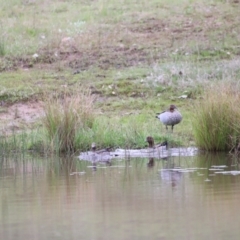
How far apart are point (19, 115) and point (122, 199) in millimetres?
8480

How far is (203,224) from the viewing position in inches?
357

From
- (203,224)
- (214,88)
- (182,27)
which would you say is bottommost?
(203,224)

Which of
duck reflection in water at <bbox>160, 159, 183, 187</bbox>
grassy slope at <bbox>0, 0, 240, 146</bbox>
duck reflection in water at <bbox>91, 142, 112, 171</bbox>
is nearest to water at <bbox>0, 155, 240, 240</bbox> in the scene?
duck reflection in water at <bbox>160, 159, 183, 187</bbox>

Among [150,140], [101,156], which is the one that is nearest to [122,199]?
[101,156]

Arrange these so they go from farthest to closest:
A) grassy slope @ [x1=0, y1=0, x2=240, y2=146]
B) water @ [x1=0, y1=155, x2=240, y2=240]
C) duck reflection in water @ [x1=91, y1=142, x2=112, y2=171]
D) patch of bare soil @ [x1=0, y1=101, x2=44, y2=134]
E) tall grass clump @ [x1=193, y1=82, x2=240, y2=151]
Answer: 1. grassy slope @ [x1=0, y1=0, x2=240, y2=146]
2. patch of bare soil @ [x1=0, y1=101, x2=44, y2=134]
3. duck reflection in water @ [x1=91, y1=142, x2=112, y2=171]
4. tall grass clump @ [x1=193, y1=82, x2=240, y2=151]
5. water @ [x1=0, y1=155, x2=240, y2=240]

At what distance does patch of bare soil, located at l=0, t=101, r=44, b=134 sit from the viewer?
58.4 ft

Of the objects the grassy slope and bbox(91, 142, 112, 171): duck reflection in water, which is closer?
bbox(91, 142, 112, 171): duck reflection in water

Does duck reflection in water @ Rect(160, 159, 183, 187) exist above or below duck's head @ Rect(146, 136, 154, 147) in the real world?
below

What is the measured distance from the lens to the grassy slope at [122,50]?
1984 centimetres

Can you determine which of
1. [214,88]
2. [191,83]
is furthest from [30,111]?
[214,88]

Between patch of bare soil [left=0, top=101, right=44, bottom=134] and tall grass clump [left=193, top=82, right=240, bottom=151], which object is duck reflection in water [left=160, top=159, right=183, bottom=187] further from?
patch of bare soil [left=0, top=101, right=44, bottom=134]

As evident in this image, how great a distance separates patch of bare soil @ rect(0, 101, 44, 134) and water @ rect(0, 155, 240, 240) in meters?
3.54

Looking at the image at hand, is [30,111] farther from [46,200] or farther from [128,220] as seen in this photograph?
[128,220]

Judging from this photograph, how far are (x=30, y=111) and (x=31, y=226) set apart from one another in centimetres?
986
